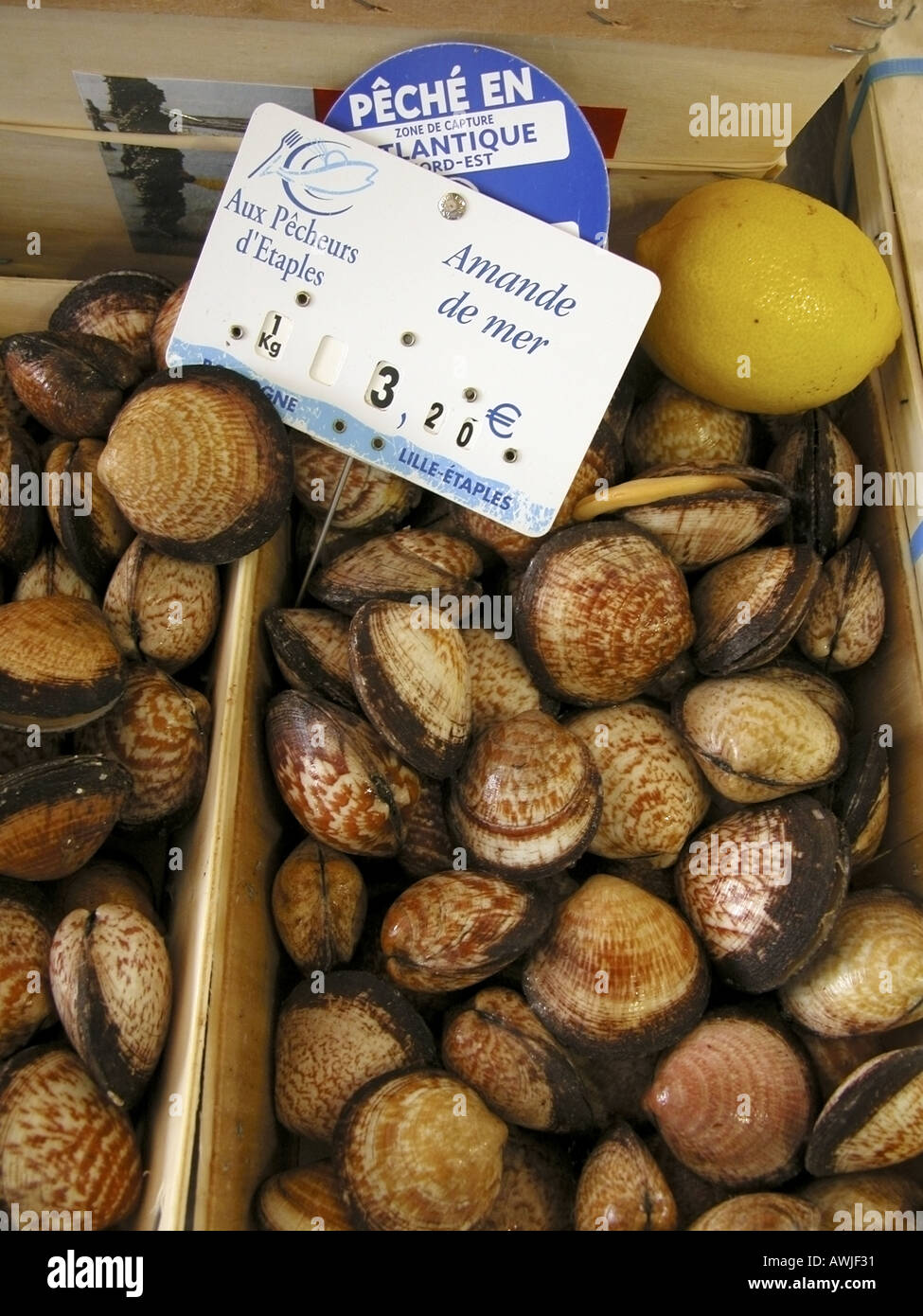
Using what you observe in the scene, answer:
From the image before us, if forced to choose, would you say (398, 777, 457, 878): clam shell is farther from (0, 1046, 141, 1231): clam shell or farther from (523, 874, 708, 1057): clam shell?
(0, 1046, 141, 1231): clam shell

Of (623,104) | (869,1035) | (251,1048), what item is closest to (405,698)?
(251,1048)

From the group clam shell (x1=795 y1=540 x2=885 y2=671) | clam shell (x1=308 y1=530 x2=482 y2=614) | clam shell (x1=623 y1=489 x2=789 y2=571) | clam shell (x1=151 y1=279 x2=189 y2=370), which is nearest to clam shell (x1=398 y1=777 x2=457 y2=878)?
clam shell (x1=308 y1=530 x2=482 y2=614)

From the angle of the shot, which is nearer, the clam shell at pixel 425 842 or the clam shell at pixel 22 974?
the clam shell at pixel 22 974

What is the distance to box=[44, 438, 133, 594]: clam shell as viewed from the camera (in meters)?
1.19

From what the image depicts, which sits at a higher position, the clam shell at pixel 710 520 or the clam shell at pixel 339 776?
the clam shell at pixel 710 520

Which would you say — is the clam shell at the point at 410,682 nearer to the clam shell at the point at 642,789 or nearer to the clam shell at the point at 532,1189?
the clam shell at the point at 642,789

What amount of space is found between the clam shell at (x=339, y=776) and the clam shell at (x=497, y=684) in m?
0.14

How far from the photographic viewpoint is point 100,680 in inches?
41.6

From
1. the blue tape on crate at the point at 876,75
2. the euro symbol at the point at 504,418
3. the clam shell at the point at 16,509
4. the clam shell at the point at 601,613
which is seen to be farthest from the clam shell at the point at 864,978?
the blue tape on crate at the point at 876,75

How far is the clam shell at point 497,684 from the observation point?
1250 millimetres

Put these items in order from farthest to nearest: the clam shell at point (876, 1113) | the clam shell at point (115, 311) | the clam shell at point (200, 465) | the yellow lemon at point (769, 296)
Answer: the clam shell at point (115, 311)
the yellow lemon at point (769, 296)
the clam shell at point (200, 465)
the clam shell at point (876, 1113)

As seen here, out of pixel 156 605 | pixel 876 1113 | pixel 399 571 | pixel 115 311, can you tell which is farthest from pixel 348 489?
pixel 876 1113

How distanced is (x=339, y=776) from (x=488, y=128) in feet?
2.64
